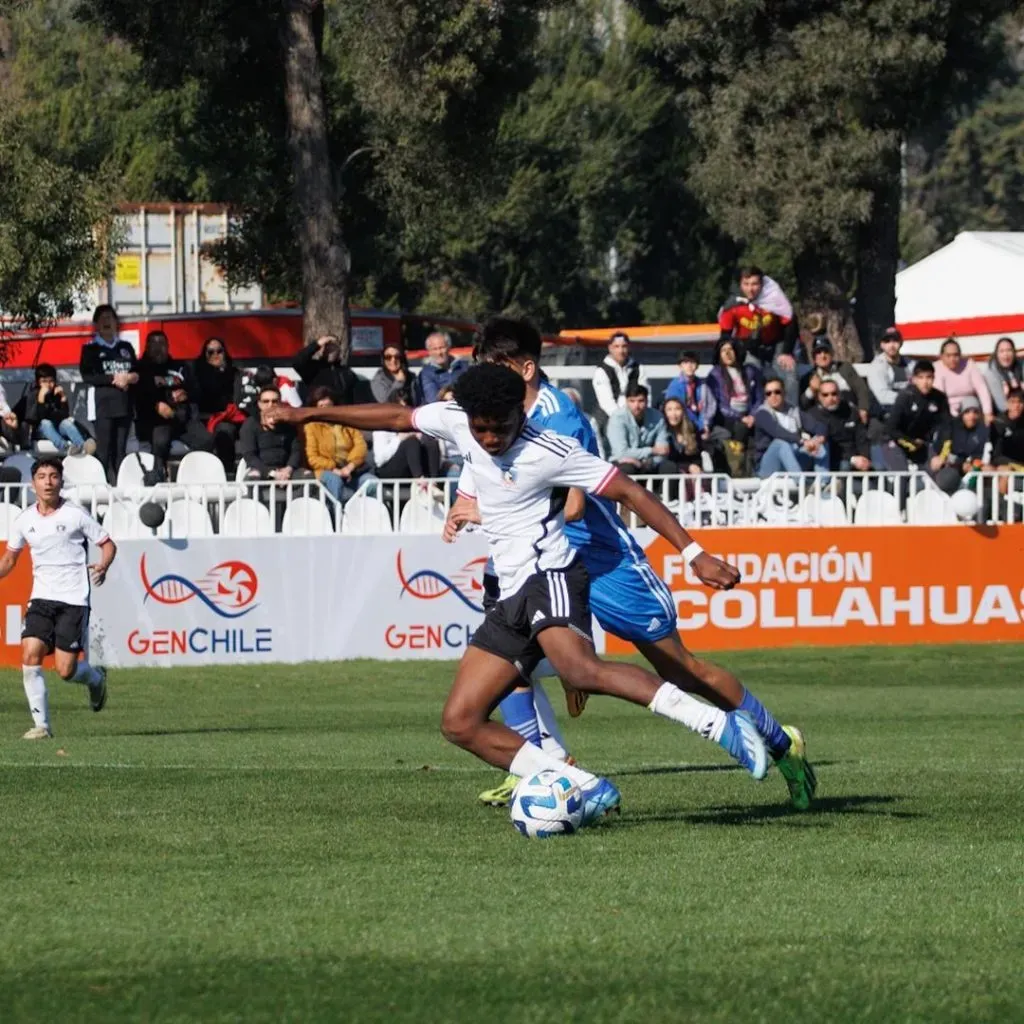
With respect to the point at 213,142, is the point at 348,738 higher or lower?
lower

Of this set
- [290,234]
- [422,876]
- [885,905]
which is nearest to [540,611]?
[422,876]

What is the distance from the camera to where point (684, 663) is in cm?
906

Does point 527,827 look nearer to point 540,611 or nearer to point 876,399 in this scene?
point 540,611

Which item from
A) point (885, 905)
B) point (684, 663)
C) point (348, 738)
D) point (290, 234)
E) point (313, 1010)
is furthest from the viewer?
point (290, 234)

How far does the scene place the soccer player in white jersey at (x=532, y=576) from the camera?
26.6 feet

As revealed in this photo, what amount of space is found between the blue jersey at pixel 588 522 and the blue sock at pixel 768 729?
0.87m

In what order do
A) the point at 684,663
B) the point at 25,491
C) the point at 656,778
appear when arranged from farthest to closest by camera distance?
1. the point at 25,491
2. the point at 656,778
3. the point at 684,663

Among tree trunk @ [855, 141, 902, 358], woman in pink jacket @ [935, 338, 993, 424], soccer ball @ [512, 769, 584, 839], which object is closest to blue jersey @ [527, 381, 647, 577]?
soccer ball @ [512, 769, 584, 839]

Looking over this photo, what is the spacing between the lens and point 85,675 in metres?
14.5

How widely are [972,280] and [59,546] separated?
30.8 m

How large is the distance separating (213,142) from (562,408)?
1138 inches

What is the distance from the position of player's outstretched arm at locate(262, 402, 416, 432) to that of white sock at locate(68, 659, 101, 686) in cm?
614

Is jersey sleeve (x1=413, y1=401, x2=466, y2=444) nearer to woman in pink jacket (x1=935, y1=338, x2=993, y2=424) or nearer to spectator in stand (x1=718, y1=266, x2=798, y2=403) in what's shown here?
woman in pink jacket (x1=935, y1=338, x2=993, y2=424)

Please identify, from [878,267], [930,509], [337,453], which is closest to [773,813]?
[337,453]
